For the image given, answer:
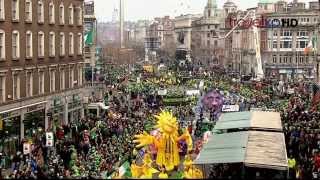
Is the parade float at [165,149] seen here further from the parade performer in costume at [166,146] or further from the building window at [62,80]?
the building window at [62,80]

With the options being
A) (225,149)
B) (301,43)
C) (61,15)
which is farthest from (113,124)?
(301,43)

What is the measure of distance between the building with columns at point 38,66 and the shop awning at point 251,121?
11767 millimetres

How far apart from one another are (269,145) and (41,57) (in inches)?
882

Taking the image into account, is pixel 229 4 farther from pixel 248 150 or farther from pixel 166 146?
pixel 248 150

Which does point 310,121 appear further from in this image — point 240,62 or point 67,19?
point 240,62

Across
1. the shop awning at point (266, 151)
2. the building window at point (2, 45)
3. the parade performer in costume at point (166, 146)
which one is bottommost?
the parade performer in costume at point (166, 146)

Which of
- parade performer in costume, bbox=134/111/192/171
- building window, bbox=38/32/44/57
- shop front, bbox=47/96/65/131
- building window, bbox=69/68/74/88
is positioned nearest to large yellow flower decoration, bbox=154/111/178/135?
parade performer in costume, bbox=134/111/192/171

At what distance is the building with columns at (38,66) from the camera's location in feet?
123

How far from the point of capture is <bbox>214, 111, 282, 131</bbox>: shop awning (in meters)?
27.6

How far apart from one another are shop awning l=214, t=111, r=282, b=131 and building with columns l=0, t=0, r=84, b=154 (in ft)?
38.6

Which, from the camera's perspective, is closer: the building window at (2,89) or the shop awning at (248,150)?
the shop awning at (248,150)

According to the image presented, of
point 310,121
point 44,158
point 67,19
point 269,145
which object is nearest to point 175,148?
point 269,145

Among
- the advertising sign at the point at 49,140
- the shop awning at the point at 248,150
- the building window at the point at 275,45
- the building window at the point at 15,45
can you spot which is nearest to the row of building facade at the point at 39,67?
the building window at the point at 15,45

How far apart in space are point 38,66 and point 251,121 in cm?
1759
